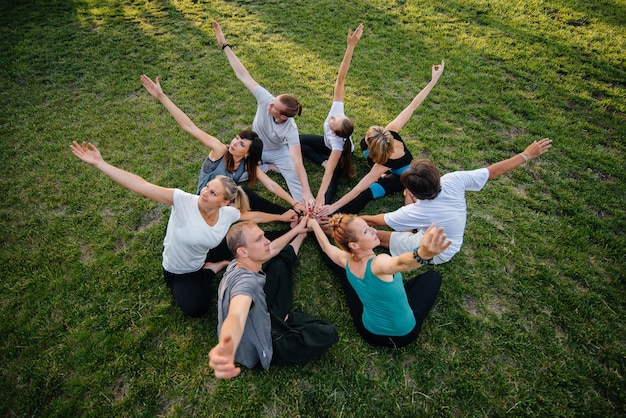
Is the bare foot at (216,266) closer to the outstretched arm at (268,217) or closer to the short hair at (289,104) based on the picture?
the outstretched arm at (268,217)

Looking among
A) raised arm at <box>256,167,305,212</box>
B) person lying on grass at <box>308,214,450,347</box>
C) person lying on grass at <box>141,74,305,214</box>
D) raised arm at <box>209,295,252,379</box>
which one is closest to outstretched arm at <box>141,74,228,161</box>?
person lying on grass at <box>141,74,305,214</box>

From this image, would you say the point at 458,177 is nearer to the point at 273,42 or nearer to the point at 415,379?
the point at 415,379

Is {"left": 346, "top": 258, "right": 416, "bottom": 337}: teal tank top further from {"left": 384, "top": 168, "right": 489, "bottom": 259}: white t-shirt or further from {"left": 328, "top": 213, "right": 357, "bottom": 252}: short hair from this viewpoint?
{"left": 384, "top": 168, "right": 489, "bottom": 259}: white t-shirt

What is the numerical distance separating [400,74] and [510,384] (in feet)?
20.7

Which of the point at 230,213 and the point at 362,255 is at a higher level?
the point at 362,255

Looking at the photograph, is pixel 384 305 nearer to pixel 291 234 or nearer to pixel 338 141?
pixel 291 234

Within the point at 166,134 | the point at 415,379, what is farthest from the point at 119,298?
the point at 415,379

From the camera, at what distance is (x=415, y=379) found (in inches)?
147

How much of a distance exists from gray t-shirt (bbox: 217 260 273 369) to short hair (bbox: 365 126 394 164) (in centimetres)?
244

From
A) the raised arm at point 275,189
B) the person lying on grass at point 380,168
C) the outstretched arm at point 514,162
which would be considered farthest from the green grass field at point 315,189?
the outstretched arm at point 514,162

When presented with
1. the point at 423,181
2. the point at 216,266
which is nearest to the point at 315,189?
the point at 216,266

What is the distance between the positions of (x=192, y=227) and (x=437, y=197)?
2.95m

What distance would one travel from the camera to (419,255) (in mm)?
2754

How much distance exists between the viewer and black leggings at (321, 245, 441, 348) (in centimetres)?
379
